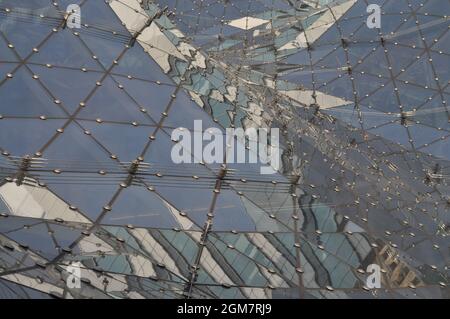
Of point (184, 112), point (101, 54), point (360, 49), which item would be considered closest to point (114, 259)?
point (184, 112)

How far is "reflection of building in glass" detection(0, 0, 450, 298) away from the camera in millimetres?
7074

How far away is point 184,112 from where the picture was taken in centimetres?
1034

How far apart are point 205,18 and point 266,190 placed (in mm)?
14346

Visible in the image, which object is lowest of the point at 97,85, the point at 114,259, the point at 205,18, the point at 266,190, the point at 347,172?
the point at 114,259

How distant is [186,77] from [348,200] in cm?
413

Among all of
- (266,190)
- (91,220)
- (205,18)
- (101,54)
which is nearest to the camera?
(91,220)

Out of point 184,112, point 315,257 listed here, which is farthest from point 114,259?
point 184,112

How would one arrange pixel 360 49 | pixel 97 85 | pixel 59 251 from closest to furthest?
1. pixel 59 251
2. pixel 97 85
3. pixel 360 49

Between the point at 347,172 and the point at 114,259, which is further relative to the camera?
the point at 347,172

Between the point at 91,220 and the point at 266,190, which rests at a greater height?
the point at 266,190

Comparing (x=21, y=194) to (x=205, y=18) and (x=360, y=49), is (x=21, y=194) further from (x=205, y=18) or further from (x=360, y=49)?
(x=205, y=18)

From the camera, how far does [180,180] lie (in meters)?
8.80

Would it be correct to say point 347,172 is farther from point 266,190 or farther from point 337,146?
point 266,190

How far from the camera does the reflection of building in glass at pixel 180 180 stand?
7.07 m
